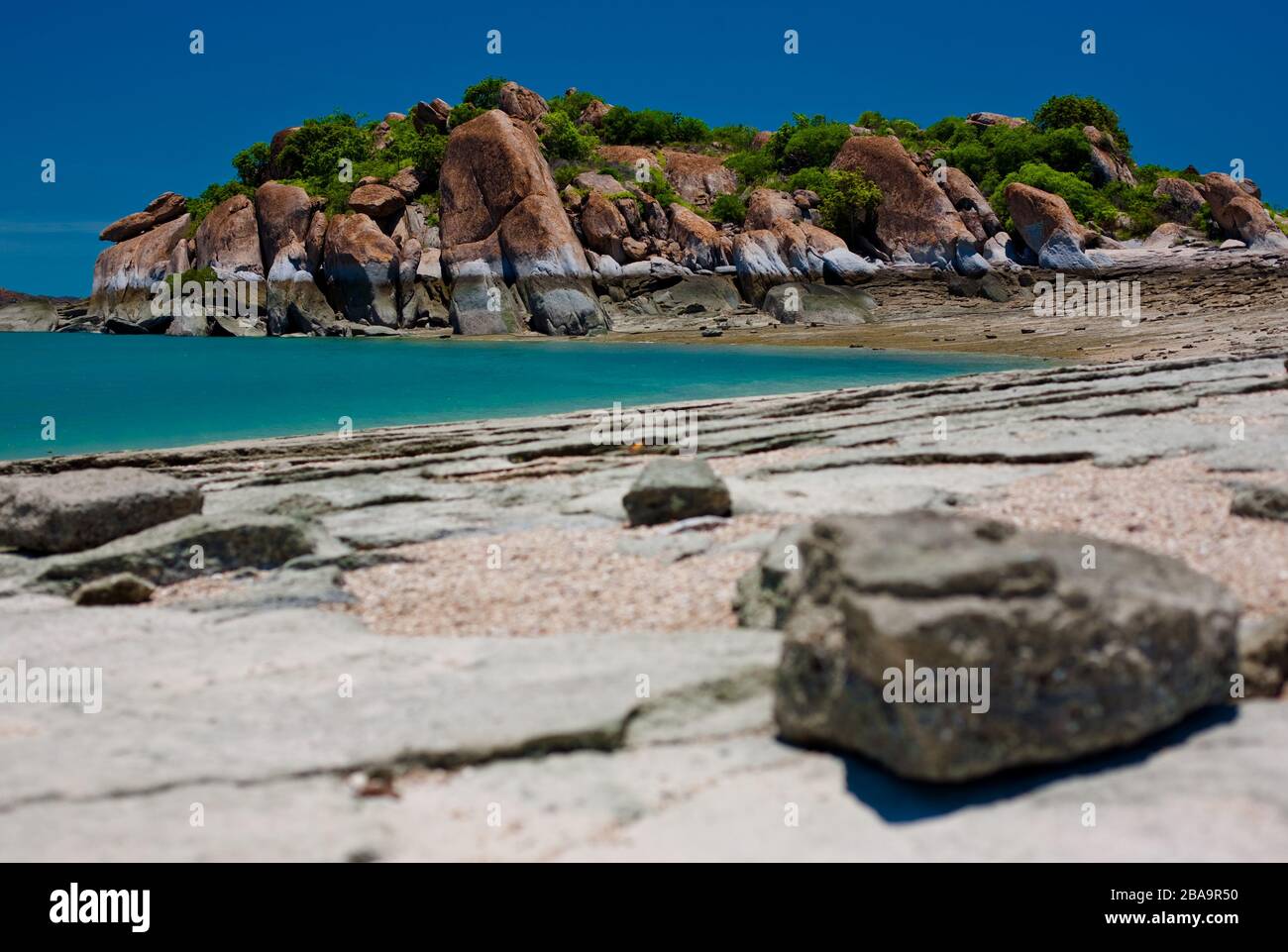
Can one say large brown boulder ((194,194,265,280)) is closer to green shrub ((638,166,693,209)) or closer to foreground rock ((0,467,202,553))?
green shrub ((638,166,693,209))

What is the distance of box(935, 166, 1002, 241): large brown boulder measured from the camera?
64.1 m

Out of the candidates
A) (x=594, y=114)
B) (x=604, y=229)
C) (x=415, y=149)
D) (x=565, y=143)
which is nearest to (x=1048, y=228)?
(x=604, y=229)

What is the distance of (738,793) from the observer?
460 centimetres

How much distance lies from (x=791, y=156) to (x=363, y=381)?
5257 cm

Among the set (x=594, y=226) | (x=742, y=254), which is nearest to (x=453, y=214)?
(x=594, y=226)

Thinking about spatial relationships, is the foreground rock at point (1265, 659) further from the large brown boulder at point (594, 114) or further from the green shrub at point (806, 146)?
the large brown boulder at point (594, 114)

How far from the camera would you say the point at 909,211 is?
65.6m

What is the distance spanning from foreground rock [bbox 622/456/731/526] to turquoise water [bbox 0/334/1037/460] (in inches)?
585

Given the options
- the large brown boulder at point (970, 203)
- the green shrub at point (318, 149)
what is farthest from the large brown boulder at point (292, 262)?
the large brown boulder at point (970, 203)

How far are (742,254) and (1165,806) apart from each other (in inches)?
2348

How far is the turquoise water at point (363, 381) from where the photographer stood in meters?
24.4

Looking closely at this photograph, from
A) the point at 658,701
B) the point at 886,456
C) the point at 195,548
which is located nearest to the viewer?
the point at 658,701
